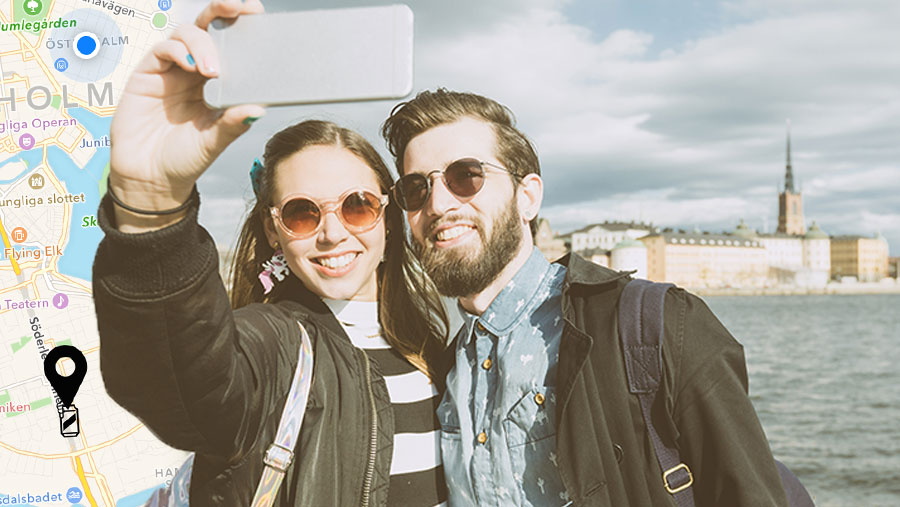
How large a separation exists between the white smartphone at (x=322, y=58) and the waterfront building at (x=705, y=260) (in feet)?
→ 384

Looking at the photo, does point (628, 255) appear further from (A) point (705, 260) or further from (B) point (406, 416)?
(B) point (406, 416)

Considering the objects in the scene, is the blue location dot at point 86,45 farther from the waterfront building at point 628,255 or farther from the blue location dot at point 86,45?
the waterfront building at point 628,255

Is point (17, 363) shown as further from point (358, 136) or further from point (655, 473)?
point (655, 473)

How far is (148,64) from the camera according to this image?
1556 millimetres

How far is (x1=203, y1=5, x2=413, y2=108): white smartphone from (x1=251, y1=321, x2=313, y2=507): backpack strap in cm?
96

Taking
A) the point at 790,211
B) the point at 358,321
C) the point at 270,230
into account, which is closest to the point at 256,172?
the point at 270,230

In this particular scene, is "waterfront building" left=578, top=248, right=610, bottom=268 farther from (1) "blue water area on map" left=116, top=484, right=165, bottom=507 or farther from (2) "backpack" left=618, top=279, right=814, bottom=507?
(2) "backpack" left=618, top=279, right=814, bottom=507

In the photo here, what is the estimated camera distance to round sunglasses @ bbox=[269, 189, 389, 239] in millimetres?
2750

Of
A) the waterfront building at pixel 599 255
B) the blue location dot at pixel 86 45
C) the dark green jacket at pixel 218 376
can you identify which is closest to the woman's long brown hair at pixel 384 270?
the dark green jacket at pixel 218 376

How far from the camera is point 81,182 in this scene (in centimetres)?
439

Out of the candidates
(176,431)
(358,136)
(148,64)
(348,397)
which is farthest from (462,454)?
(148,64)

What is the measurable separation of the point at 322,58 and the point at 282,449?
112 centimetres

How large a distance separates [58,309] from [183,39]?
3.45 m
